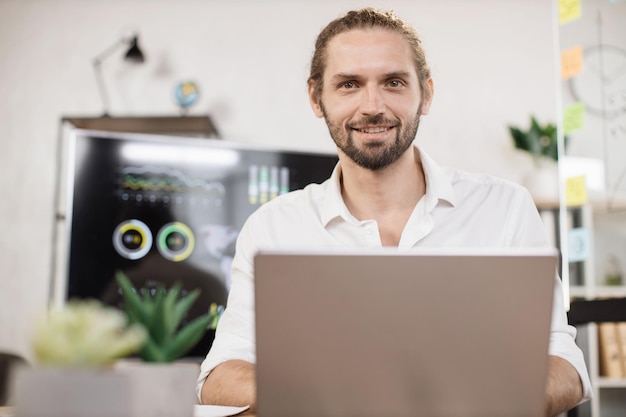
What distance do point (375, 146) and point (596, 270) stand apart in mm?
1651

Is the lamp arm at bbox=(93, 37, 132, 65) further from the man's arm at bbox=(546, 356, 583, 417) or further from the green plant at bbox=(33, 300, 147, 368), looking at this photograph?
the green plant at bbox=(33, 300, 147, 368)

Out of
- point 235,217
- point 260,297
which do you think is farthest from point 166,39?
point 260,297

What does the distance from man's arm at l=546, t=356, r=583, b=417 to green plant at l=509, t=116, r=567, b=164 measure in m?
2.23

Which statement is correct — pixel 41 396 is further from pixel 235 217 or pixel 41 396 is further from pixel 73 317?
pixel 235 217

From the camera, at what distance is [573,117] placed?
287cm

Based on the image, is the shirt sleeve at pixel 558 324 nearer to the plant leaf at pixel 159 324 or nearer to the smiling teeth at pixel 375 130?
the smiling teeth at pixel 375 130

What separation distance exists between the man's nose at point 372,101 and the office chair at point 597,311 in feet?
2.03

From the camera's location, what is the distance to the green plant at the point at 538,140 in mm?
3221

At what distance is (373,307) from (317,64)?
4.02ft

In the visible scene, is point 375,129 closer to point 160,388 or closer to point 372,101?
point 372,101

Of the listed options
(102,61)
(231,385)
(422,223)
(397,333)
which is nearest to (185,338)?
(397,333)

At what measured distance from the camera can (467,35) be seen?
3.48 m

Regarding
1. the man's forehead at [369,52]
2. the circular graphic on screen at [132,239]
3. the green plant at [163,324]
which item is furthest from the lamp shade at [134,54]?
the green plant at [163,324]

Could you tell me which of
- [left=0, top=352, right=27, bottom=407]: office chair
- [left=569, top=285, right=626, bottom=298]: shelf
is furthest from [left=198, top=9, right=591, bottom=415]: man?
[left=569, top=285, right=626, bottom=298]: shelf
